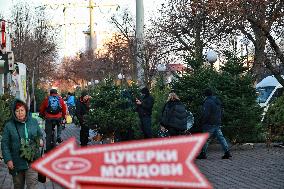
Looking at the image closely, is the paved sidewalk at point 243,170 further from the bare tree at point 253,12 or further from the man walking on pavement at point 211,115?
the bare tree at point 253,12

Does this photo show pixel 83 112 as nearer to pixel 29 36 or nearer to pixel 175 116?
pixel 175 116

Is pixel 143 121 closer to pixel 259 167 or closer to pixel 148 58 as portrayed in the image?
pixel 259 167

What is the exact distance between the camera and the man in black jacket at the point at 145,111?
16.7 metres

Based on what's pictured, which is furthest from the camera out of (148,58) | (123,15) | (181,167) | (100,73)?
(100,73)

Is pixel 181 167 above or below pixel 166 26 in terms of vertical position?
below

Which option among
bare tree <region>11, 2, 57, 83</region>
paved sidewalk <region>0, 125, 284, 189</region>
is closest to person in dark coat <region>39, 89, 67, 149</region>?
paved sidewalk <region>0, 125, 284, 189</region>

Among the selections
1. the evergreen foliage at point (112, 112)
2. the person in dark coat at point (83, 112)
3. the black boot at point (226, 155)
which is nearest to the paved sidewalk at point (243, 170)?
the black boot at point (226, 155)

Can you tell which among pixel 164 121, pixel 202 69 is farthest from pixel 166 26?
pixel 164 121

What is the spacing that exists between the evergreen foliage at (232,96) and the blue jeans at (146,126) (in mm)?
1201

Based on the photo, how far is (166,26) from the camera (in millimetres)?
34312

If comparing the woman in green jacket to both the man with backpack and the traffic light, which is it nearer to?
the man with backpack

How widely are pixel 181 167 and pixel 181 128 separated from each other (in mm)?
10998

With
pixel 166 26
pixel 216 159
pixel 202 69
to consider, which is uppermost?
pixel 166 26

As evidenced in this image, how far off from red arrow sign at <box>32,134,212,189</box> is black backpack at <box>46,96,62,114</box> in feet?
41.7
